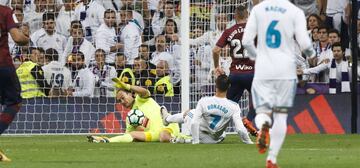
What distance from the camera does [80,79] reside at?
24.1 m

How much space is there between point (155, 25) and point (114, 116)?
229cm

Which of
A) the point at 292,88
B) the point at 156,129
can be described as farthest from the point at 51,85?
the point at 292,88

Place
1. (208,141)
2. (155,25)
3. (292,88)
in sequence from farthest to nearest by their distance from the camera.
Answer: (155,25), (208,141), (292,88)

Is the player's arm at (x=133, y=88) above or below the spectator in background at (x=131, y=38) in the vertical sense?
below

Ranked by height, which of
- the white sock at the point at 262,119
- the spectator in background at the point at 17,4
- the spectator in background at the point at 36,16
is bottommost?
the white sock at the point at 262,119

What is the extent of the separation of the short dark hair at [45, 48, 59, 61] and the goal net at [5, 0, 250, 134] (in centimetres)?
3

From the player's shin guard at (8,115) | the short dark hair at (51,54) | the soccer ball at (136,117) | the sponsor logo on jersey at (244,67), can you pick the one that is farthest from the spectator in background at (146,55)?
the player's shin guard at (8,115)

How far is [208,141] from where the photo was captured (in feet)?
60.7

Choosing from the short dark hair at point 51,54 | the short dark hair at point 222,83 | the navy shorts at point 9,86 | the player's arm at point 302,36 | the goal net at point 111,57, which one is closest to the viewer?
the player's arm at point 302,36

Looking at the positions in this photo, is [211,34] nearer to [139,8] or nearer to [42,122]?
[139,8]

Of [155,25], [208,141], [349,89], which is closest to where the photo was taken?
[208,141]

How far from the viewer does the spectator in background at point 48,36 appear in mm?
24766

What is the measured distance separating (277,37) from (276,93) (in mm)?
620

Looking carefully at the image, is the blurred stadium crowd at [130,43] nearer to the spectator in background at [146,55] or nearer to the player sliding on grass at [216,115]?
the spectator in background at [146,55]
